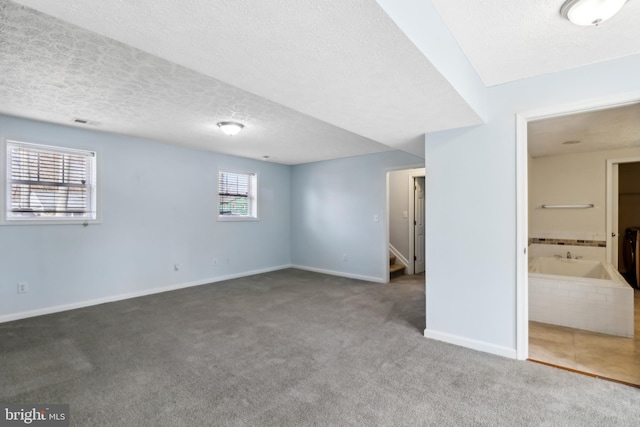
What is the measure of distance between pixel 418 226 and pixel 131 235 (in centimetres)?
516

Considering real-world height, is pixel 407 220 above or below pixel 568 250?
above

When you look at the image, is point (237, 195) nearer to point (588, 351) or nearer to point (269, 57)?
point (269, 57)

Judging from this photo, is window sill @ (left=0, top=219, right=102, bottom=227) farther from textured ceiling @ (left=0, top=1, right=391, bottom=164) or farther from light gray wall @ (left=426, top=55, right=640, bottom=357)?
light gray wall @ (left=426, top=55, right=640, bottom=357)

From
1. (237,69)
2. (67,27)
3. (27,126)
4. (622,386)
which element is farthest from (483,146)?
(27,126)

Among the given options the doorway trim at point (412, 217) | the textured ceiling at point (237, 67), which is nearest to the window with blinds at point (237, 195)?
the textured ceiling at point (237, 67)

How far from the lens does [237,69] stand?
5.51 ft

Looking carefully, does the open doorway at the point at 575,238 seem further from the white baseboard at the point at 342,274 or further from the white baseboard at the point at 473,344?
the white baseboard at the point at 342,274

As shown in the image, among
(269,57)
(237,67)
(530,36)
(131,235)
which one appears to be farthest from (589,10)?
(131,235)

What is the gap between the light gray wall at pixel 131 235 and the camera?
3619mm

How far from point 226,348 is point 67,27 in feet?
8.59

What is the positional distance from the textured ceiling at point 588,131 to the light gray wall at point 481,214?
508mm

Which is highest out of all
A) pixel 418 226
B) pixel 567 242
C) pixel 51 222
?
pixel 51 222

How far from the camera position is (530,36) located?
1896 millimetres

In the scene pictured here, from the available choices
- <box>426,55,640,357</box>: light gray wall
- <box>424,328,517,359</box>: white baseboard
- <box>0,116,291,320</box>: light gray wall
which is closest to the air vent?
<box>0,116,291,320</box>: light gray wall
